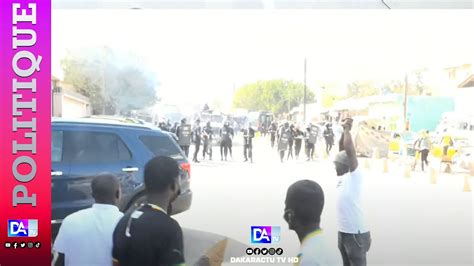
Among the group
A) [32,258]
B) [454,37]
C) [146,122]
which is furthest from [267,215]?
[454,37]

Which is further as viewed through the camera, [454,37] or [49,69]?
[454,37]

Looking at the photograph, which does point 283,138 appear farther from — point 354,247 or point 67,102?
point 67,102

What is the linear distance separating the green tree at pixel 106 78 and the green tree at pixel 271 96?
0.70 m

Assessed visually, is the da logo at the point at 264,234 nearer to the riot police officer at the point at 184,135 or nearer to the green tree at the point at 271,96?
the riot police officer at the point at 184,135

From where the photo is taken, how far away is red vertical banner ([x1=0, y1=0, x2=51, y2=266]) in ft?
11.1

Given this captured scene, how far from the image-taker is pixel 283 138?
144 inches

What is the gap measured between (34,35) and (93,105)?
0.62 meters

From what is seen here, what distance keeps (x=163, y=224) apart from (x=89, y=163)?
1255 millimetres

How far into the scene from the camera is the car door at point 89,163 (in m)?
3.41

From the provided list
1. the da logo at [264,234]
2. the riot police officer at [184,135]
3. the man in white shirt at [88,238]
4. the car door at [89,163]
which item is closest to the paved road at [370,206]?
the da logo at [264,234]

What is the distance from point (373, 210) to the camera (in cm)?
363

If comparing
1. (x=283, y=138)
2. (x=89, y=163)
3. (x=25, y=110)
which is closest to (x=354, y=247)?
(x=283, y=138)

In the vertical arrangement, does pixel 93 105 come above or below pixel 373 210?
above

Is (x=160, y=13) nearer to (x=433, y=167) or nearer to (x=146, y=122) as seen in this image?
(x=146, y=122)
